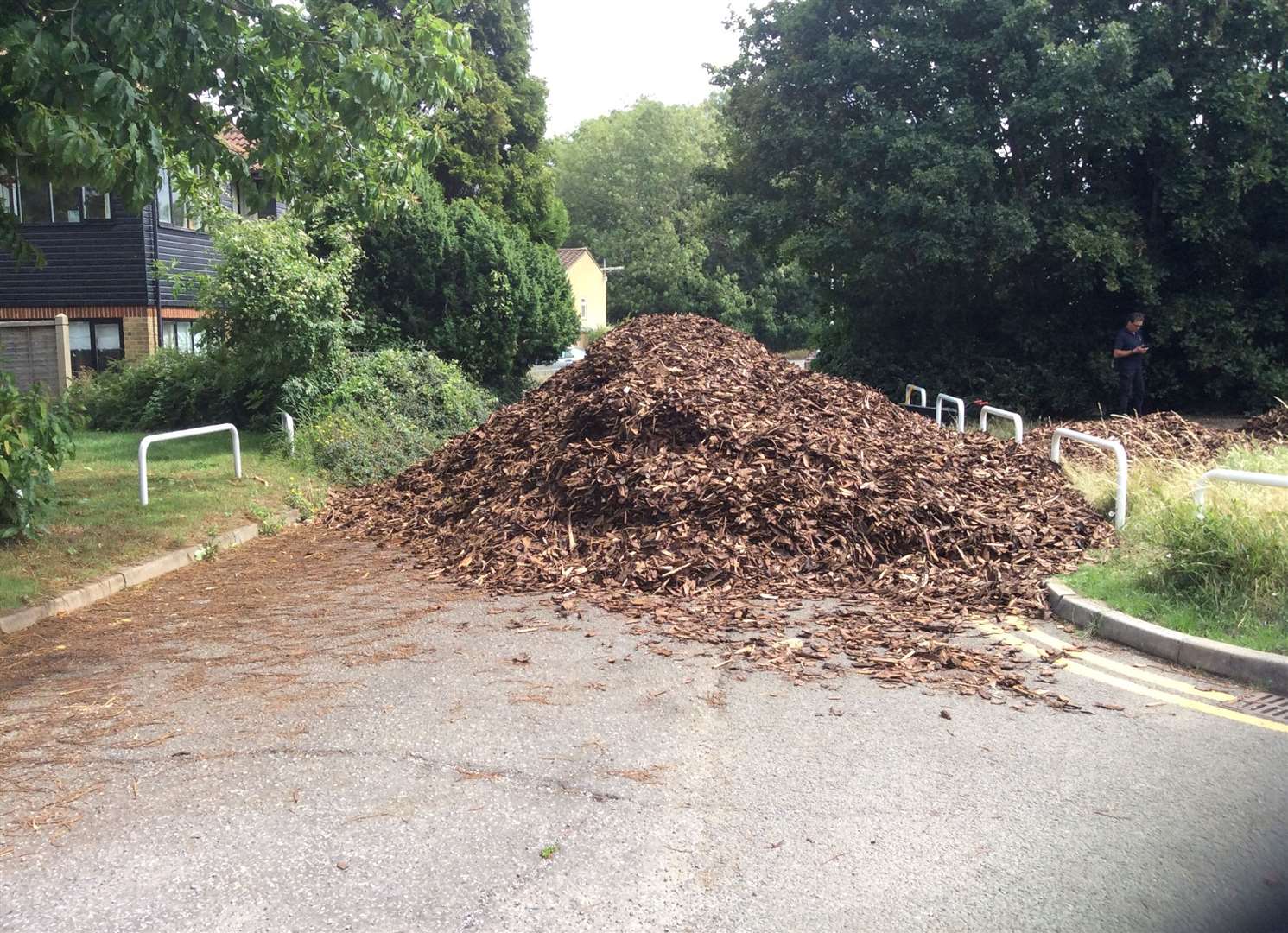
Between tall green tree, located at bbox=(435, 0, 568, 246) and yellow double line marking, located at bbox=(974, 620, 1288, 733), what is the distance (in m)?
21.9

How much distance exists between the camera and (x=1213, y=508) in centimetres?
664

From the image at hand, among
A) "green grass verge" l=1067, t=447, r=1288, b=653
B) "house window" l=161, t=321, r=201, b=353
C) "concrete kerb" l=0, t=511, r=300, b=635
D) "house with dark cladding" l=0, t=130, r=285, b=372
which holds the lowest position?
"concrete kerb" l=0, t=511, r=300, b=635

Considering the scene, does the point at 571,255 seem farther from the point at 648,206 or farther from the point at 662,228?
the point at 648,206

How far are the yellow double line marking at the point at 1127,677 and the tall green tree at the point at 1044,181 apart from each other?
44.3ft

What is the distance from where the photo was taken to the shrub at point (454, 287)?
62.5ft

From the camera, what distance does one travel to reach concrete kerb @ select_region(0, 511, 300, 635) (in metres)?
7.04

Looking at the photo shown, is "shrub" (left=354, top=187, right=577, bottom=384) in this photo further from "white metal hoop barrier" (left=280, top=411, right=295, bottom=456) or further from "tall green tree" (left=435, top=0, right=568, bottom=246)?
"tall green tree" (left=435, top=0, right=568, bottom=246)

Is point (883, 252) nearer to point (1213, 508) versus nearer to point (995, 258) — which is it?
point (995, 258)

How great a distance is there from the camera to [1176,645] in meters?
5.75

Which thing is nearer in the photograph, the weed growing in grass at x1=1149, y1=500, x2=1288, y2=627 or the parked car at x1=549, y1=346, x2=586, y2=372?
the weed growing in grass at x1=1149, y1=500, x2=1288, y2=627

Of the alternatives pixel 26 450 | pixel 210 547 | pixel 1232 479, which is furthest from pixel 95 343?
pixel 1232 479

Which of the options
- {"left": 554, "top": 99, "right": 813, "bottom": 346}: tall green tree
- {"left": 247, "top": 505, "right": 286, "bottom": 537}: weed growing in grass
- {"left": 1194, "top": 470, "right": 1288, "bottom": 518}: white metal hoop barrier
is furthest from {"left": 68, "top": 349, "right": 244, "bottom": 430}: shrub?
{"left": 554, "top": 99, "right": 813, "bottom": 346}: tall green tree

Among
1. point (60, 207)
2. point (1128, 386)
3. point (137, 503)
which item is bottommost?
point (137, 503)

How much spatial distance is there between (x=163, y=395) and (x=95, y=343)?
704 centimetres
